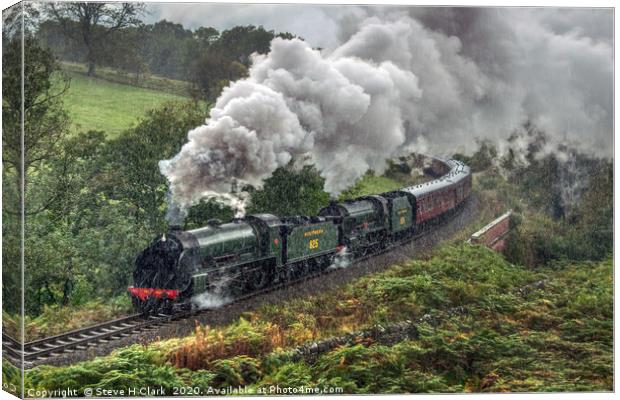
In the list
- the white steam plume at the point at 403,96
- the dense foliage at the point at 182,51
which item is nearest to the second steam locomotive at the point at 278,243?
the white steam plume at the point at 403,96

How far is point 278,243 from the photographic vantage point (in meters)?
21.2

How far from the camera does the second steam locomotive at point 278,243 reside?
18.9 m

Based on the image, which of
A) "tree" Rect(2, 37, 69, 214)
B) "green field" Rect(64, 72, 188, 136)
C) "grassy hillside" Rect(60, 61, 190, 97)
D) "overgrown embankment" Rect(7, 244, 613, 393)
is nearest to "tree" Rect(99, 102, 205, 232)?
"green field" Rect(64, 72, 188, 136)

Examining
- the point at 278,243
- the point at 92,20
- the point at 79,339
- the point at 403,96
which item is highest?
the point at 92,20

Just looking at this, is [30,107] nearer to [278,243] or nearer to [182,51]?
[182,51]

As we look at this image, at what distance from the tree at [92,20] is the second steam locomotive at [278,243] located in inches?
173

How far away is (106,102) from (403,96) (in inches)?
264

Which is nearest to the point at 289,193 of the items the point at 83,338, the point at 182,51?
the point at 182,51

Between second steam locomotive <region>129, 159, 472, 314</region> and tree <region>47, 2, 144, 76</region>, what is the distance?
4.39 metres

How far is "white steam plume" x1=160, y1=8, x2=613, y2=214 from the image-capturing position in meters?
19.7

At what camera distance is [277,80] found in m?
20.0

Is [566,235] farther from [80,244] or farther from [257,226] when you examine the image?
[80,244]

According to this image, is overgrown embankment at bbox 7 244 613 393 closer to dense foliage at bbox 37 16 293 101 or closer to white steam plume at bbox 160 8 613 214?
white steam plume at bbox 160 8 613 214

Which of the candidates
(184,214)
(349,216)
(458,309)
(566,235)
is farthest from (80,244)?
(566,235)
